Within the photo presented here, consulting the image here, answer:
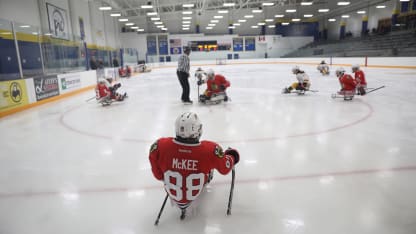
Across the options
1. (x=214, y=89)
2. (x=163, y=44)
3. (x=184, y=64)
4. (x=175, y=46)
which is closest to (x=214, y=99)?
(x=214, y=89)

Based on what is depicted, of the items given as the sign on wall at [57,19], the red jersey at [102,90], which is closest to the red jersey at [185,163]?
the red jersey at [102,90]

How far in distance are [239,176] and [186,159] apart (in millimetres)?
1105

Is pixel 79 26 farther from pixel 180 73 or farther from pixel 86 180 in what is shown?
pixel 86 180

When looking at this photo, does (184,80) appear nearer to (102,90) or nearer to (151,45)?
(102,90)

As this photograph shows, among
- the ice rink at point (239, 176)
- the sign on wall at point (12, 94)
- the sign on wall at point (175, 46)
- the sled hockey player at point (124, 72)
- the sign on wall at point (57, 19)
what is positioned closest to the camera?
the ice rink at point (239, 176)

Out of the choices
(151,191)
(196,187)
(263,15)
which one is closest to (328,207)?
(196,187)

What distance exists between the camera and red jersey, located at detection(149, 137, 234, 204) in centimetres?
180

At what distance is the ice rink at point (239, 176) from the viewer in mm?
1993

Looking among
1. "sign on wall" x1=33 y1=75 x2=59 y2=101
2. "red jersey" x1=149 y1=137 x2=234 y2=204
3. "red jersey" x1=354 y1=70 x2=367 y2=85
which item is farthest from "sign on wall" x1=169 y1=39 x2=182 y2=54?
"red jersey" x1=149 y1=137 x2=234 y2=204

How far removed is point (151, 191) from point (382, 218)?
6.12 ft

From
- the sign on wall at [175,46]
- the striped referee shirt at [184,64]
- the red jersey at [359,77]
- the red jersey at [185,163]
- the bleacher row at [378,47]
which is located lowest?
the red jersey at [185,163]

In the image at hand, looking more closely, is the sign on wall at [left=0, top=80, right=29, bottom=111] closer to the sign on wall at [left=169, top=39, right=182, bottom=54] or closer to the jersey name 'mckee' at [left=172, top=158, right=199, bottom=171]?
the jersey name 'mckee' at [left=172, top=158, right=199, bottom=171]

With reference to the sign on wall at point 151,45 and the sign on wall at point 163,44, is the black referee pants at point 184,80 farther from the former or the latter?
the sign on wall at point 151,45

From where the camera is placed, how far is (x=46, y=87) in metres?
8.10
